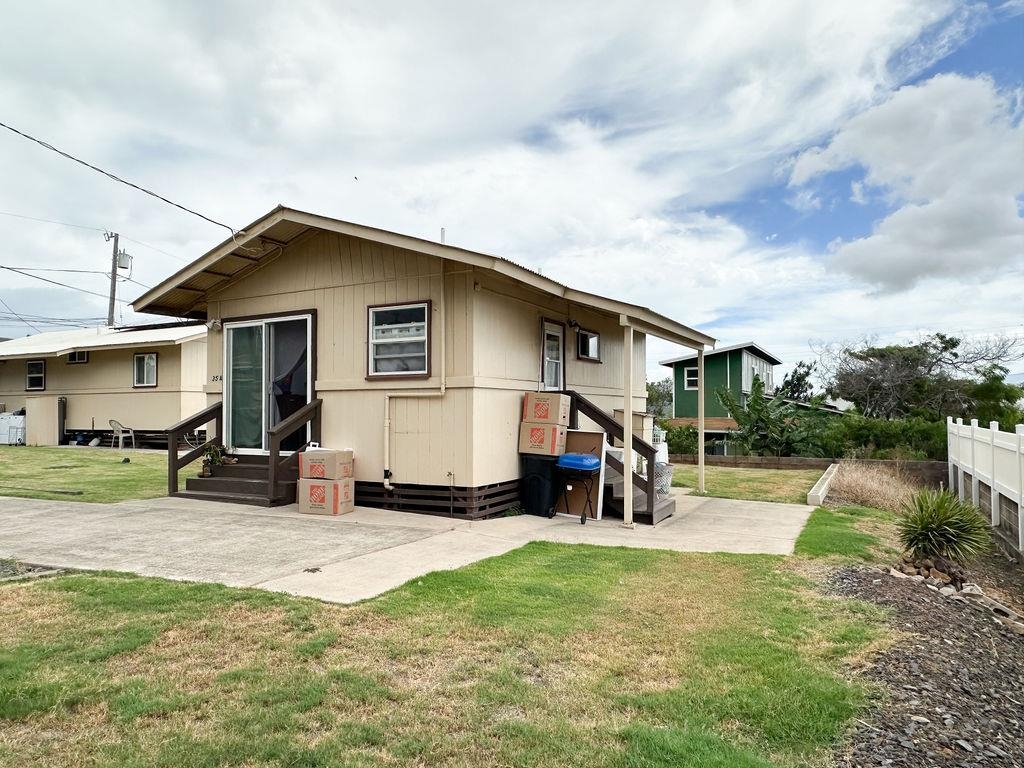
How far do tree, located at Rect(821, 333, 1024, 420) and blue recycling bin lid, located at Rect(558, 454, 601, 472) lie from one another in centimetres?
1983

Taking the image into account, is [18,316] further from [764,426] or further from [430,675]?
[430,675]

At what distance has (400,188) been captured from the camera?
14734 mm

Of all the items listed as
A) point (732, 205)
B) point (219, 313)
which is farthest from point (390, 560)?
point (732, 205)

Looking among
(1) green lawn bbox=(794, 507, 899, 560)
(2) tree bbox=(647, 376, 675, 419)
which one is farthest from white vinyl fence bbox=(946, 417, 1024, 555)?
(2) tree bbox=(647, 376, 675, 419)

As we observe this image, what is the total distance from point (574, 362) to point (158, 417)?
49.7 ft

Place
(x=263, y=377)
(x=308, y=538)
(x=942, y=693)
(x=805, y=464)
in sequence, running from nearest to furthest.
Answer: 1. (x=942, y=693)
2. (x=308, y=538)
3. (x=263, y=377)
4. (x=805, y=464)

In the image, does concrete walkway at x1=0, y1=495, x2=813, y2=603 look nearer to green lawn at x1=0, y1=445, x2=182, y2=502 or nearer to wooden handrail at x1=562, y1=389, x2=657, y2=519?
wooden handrail at x1=562, y1=389, x2=657, y2=519

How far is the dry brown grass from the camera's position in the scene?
10609 millimetres

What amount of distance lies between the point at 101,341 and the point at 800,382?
2618 centimetres

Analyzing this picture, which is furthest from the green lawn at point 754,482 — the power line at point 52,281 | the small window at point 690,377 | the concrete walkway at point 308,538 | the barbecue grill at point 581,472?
the power line at point 52,281

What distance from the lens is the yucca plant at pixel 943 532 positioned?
6406 mm

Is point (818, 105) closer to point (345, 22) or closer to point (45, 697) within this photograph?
point (345, 22)

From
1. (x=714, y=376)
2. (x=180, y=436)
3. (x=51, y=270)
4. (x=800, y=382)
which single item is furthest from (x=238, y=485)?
(x=51, y=270)

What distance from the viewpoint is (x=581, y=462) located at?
8453mm
